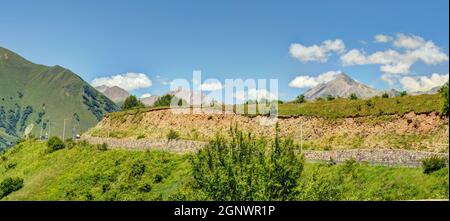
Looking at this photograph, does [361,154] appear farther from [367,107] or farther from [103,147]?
[103,147]

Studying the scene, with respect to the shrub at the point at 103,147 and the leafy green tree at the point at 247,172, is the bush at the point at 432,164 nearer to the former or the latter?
the leafy green tree at the point at 247,172

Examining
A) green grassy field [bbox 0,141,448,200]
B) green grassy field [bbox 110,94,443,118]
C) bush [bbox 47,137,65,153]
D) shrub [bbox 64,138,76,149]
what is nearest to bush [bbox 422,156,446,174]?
green grassy field [bbox 0,141,448,200]

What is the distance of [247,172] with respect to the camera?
1104 inches

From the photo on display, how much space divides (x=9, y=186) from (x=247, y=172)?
60.7m

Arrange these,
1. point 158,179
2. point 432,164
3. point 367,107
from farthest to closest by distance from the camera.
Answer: point 367,107, point 158,179, point 432,164

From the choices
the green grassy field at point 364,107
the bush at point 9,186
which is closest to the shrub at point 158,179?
the green grassy field at point 364,107

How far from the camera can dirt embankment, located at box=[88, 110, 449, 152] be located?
57344mm

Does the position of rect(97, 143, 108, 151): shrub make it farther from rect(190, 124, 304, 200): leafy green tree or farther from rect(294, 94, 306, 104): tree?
rect(190, 124, 304, 200): leafy green tree

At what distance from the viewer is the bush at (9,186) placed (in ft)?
250

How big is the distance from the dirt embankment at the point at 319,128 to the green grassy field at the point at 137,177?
9.00 metres

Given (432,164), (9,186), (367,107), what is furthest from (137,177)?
(432,164)

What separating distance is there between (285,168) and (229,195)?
400 centimetres
